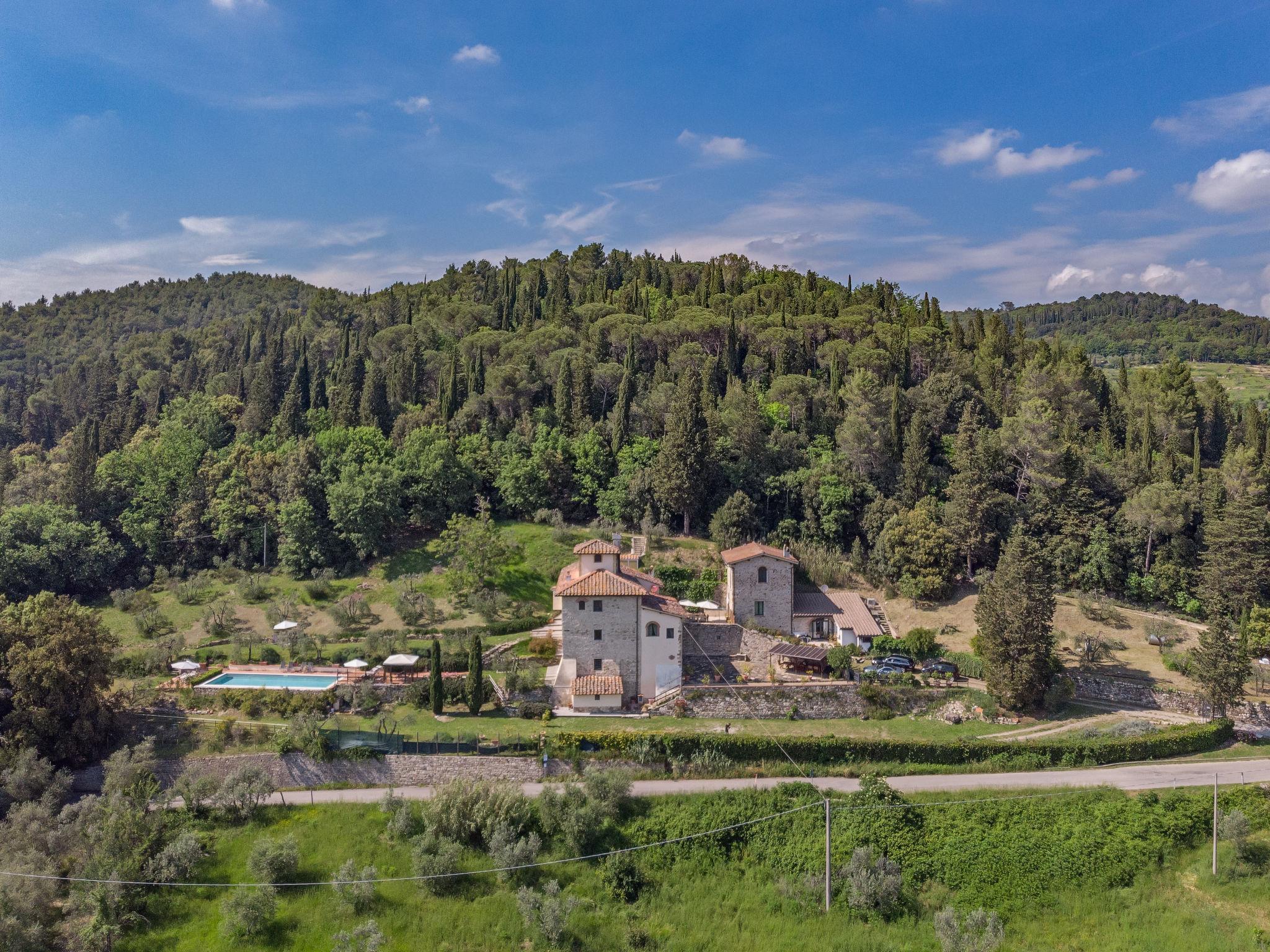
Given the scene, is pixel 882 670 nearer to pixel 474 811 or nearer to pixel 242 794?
pixel 474 811

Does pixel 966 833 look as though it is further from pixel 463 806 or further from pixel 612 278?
pixel 612 278

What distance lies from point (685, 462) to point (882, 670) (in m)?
18.5

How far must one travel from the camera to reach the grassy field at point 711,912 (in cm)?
2025

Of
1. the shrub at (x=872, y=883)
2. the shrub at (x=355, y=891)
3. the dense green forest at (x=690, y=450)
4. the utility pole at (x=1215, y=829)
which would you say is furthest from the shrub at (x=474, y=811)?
the dense green forest at (x=690, y=450)

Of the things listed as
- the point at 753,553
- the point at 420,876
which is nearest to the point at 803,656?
the point at 753,553

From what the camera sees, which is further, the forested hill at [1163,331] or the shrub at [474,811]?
the forested hill at [1163,331]

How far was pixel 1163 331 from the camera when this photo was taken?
166250 millimetres

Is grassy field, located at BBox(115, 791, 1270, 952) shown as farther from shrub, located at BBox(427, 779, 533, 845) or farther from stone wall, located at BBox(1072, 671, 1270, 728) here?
stone wall, located at BBox(1072, 671, 1270, 728)

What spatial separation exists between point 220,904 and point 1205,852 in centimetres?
2837

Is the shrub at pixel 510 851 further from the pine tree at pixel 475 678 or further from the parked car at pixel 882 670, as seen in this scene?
the parked car at pixel 882 670

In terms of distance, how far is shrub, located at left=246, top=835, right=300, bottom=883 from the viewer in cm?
2226

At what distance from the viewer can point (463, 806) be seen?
78.7 feet

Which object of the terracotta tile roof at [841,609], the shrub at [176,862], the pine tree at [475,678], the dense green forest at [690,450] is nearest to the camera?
the shrub at [176,862]

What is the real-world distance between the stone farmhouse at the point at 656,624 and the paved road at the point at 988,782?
259 inches
